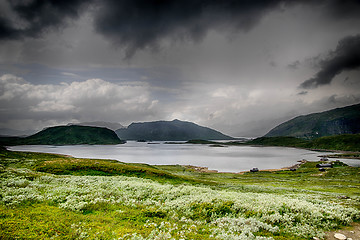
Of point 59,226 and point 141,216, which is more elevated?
point 59,226

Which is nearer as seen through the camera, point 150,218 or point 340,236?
point 340,236

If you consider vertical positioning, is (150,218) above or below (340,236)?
above

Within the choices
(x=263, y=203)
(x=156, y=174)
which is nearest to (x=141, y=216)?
(x=263, y=203)

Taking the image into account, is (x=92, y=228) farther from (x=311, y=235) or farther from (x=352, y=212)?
(x=352, y=212)

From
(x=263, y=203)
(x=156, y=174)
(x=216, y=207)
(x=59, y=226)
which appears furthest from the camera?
(x=156, y=174)

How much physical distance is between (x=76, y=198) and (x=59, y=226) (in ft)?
17.3

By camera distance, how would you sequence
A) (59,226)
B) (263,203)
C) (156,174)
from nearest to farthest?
(59,226) → (263,203) → (156,174)

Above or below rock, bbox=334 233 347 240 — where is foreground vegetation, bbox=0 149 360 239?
above

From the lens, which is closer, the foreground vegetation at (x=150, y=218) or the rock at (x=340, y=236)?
the foreground vegetation at (x=150, y=218)

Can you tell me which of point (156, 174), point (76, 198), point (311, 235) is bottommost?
point (156, 174)

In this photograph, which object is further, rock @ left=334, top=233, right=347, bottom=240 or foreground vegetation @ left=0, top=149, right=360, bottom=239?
rock @ left=334, top=233, right=347, bottom=240

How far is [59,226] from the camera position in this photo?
9078 millimetres

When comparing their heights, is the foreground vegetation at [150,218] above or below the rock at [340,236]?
above

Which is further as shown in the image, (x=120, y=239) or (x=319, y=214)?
(x=319, y=214)
